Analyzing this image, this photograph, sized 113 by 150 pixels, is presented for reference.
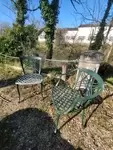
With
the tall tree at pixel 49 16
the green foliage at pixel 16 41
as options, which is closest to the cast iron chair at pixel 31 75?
the green foliage at pixel 16 41

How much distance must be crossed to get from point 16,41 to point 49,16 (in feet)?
10.0

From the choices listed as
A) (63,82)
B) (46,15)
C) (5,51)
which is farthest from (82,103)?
(46,15)

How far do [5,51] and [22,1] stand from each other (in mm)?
4136

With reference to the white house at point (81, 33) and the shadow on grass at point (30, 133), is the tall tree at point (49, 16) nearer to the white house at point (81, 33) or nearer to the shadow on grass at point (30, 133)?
the white house at point (81, 33)

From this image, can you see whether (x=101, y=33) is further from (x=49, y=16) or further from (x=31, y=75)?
(x=31, y=75)

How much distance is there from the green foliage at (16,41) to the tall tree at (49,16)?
200cm

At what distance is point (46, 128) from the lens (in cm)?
348

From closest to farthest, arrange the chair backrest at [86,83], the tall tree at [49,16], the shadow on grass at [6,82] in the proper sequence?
1. the chair backrest at [86,83]
2. the shadow on grass at [6,82]
3. the tall tree at [49,16]

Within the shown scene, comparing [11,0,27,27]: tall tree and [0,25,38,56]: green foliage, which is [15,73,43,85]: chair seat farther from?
[11,0,27,27]: tall tree

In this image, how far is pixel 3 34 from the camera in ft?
27.2

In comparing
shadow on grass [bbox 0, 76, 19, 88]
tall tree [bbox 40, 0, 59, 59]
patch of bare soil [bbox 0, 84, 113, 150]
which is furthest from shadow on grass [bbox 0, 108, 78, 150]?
tall tree [bbox 40, 0, 59, 59]

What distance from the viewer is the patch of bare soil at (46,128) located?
315cm

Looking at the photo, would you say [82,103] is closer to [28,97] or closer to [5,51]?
[28,97]

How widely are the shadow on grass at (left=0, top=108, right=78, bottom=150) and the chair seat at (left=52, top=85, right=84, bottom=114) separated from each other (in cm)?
58
